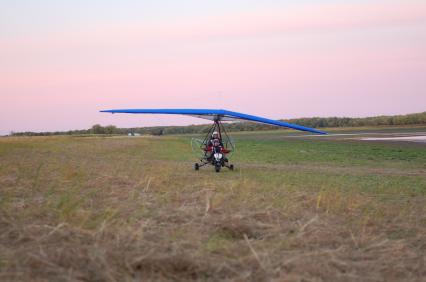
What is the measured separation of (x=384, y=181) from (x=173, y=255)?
1007cm

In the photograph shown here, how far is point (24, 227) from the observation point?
20.9 ft

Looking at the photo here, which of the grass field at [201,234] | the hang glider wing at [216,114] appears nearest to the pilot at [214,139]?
the hang glider wing at [216,114]

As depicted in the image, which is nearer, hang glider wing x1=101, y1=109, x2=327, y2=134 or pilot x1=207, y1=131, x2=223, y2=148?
hang glider wing x1=101, y1=109, x2=327, y2=134

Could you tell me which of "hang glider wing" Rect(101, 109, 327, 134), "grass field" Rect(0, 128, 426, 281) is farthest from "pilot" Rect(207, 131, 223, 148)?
"grass field" Rect(0, 128, 426, 281)

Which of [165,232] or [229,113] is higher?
[229,113]

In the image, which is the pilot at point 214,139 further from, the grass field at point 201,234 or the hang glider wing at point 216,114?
the grass field at point 201,234

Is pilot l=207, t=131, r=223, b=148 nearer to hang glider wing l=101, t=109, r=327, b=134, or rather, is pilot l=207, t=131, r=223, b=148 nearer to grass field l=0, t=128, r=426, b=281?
hang glider wing l=101, t=109, r=327, b=134

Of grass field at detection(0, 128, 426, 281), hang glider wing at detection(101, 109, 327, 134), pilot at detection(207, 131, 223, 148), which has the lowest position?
grass field at detection(0, 128, 426, 281)

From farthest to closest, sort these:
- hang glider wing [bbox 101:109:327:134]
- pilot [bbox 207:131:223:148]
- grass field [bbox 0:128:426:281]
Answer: pilot [bbox 207:131:223:148]
hang glider wing [bbox 101:109:327:134]
grass field [bbox 0:128:426:281]

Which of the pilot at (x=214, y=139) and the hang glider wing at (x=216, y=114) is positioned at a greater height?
the hang glider wing at (x=216, y=114)

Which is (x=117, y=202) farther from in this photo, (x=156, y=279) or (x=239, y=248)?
(x=156, y=279)

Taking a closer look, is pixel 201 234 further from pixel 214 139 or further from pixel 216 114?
pixel 214 139

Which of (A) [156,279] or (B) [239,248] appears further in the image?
(B) [239,248]

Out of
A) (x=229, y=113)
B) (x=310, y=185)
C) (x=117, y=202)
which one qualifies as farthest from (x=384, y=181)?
(x=117, y=202)
